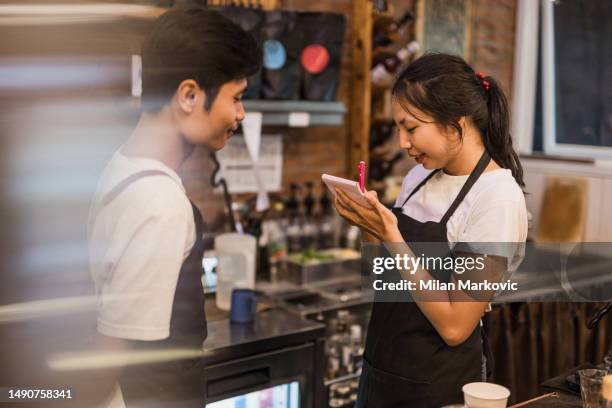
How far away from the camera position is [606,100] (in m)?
3.60

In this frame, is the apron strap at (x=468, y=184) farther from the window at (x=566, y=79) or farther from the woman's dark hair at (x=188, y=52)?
the window at (x=566, y=79)

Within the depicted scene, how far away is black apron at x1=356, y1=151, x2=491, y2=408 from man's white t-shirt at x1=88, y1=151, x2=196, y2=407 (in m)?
0.54

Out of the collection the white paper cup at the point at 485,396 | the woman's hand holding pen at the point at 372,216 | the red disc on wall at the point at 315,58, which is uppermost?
the red disc on wall at the point at 315,58

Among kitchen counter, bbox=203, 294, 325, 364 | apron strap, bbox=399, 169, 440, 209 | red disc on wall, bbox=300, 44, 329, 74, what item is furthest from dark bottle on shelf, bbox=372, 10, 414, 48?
apron strap, bbox=399, 169, 440, 209

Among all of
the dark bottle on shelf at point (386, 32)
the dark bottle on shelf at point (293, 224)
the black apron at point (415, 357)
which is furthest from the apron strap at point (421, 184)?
the dark bottle on shelf at point (386, 32)

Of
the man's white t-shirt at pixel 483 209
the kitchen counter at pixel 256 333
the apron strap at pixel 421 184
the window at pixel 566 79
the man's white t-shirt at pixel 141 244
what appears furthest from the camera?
the window at pixel 566 79

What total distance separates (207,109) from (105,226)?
0.90 feet

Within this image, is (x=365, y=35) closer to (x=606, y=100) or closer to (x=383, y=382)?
(x=606, y=100)

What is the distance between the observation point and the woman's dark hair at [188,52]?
1.21m

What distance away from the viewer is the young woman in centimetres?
143

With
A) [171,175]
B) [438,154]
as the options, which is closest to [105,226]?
[171,175]

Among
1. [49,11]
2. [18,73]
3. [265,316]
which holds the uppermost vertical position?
[49,11]

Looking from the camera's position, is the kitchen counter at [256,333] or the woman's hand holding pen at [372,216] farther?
the kitchen counter at [256,333]

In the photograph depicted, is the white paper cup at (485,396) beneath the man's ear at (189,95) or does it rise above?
beneath
